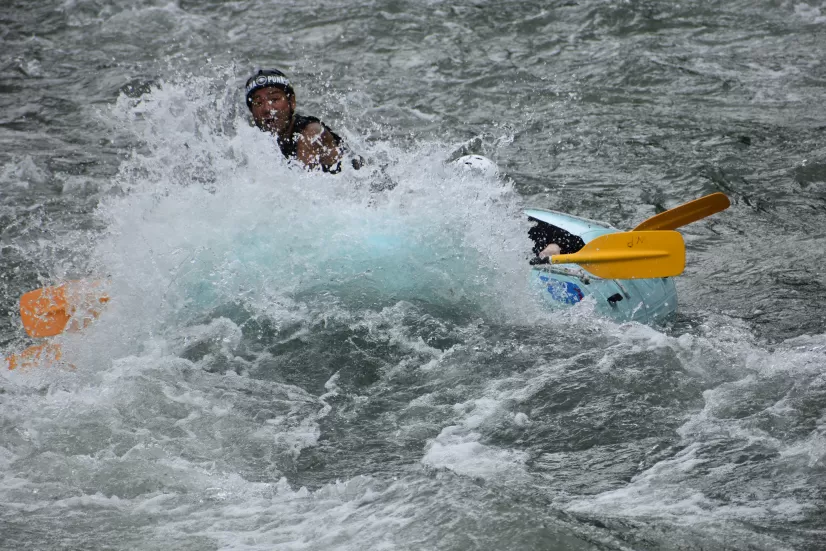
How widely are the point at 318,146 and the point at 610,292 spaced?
2467 mm

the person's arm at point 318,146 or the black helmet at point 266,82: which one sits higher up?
the black helmet at point 266,82

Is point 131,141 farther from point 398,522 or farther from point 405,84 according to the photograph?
point 398,522

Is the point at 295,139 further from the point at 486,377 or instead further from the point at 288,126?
the point at 486,377

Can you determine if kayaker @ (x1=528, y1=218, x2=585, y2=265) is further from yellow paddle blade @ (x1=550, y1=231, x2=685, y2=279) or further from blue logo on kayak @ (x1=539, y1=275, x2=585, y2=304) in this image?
yellow paddle blade @ (x1=550, y1=231, x2=685, y2=279)

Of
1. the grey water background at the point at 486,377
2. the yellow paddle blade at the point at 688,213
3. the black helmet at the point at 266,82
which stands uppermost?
the black helmet at the point at 266,82

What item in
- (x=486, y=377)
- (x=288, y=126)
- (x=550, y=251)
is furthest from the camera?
(x=288, y=126)

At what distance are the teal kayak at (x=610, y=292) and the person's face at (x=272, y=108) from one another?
88.4 inches

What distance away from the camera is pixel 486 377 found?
4.98 metres

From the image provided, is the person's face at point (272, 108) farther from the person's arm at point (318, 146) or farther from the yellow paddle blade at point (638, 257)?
the yellow paddle blade at point (638, 257)

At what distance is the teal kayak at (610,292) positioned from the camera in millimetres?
5281

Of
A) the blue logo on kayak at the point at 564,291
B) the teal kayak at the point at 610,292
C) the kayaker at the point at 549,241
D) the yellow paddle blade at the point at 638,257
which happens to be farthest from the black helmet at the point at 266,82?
the yellow paddle blade at the point at 638,257

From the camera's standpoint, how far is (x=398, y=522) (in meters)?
3.84

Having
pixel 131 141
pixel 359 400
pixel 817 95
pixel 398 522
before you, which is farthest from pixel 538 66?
pixel 398 522

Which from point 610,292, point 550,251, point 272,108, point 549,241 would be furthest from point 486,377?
point 272,108
